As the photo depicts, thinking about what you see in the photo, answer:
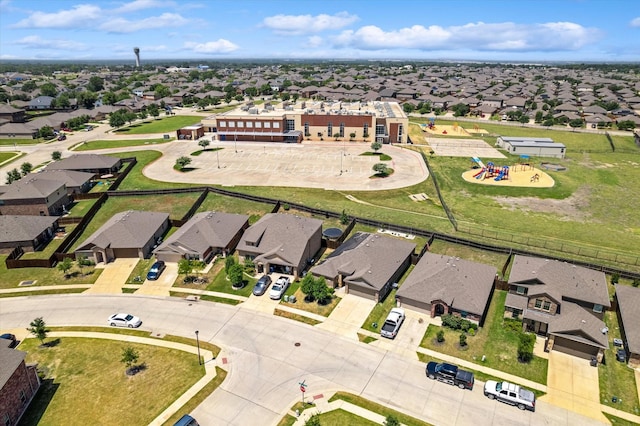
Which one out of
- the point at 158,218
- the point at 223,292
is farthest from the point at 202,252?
the point at 158,218

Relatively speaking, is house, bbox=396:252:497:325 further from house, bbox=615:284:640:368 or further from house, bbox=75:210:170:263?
house, bbox=75:210:170:263

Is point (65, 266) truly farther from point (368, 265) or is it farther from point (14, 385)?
point (368, 265)

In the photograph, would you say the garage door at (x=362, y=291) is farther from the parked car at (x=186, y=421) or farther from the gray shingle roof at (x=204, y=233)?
the parked car at (x=186, y=421)

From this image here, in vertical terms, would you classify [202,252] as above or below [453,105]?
below

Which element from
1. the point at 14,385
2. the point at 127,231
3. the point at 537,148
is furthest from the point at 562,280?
the point at 537,148

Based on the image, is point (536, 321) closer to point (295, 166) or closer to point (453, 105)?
point (295, 166)
